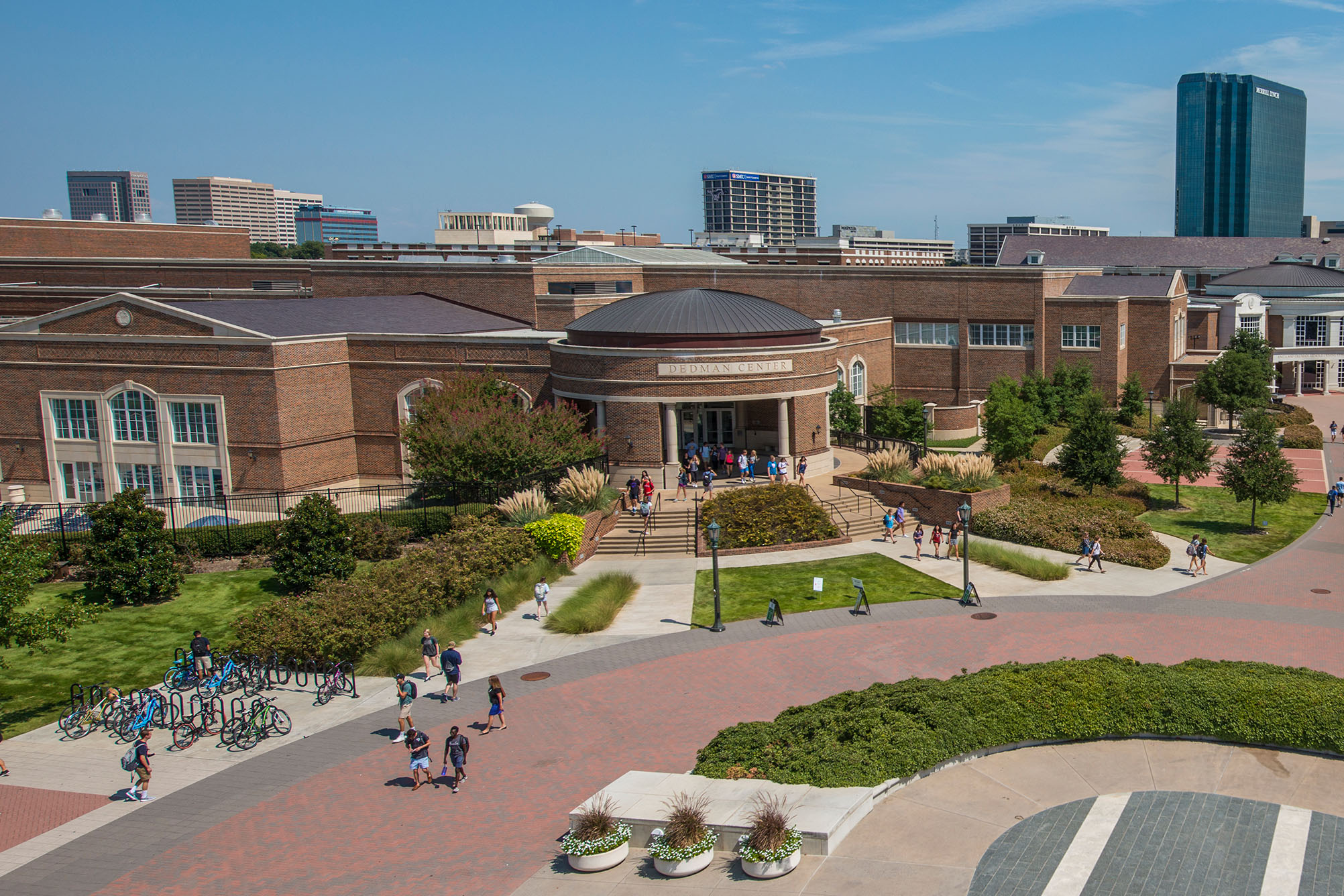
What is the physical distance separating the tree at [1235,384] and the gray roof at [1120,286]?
876 cm

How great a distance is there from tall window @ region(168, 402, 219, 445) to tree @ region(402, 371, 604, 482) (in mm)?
8076

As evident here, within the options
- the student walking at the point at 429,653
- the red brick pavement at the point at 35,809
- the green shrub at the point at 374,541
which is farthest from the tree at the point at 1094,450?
the red brick pavement at the point at 35,809

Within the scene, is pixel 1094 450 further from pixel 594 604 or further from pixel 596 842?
pixel 596 842

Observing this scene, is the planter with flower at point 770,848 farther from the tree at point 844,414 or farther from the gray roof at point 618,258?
the gray roof at point 618,258

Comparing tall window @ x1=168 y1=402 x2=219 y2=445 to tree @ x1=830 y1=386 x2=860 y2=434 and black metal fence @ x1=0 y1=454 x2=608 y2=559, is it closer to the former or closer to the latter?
black metal fence @ x1=0 y1=454 x2=608 y2=559

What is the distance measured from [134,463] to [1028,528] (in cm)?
3390

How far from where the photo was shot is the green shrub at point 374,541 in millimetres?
35656

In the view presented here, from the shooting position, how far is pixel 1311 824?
16891 millimetres

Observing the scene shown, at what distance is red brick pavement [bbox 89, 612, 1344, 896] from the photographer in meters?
17.5

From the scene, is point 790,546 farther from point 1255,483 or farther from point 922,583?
point 1255,483

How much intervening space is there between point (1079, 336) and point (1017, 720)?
149ft

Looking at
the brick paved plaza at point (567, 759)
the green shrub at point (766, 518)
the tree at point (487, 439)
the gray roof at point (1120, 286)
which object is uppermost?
the gray roof at point (1120, 286)

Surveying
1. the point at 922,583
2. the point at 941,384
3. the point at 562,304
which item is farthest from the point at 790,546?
the point at 941,384

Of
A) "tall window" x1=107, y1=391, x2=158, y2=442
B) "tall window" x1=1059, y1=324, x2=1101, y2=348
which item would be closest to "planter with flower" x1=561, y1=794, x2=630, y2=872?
"tall window" x1=107, y1=391, x2=158, y2=442
